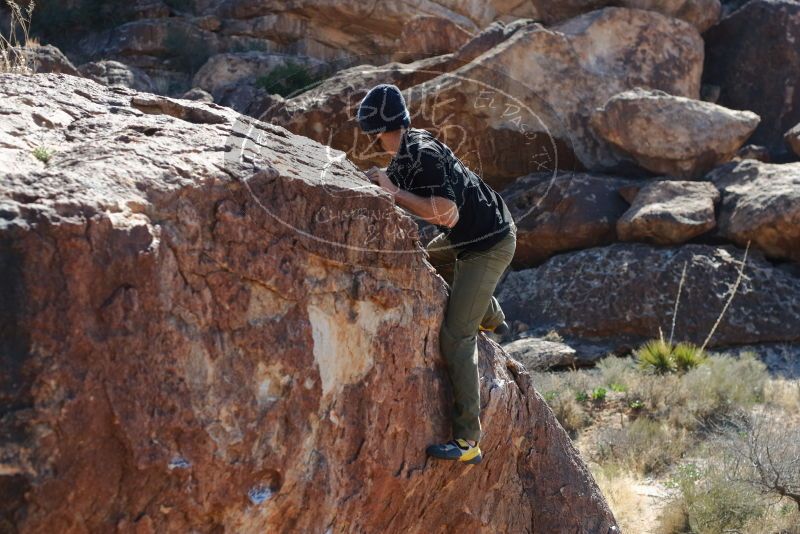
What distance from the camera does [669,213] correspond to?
1085 centimetres

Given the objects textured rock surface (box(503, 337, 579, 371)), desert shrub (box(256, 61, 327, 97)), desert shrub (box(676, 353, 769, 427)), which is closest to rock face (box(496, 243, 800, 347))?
textured rock surface (box(503, 337, 579, 371))

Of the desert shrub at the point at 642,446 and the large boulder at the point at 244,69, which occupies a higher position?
the large boulder at the point at 244,69

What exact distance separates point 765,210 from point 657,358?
223cm

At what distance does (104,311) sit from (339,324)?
0.98m

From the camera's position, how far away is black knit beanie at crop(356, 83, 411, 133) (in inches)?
153

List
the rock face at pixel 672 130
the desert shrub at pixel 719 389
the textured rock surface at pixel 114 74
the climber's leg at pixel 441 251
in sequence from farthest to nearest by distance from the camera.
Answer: the rock face at pixel 672 130 → the textured rock surface at pixel 114 74 → the desert shrub at pixel 719 389 → the climber's leg at pixel 441 251

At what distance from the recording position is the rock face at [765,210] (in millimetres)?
10422

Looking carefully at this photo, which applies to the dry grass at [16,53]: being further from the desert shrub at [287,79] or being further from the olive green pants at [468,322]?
the desert shrub at [287,79]

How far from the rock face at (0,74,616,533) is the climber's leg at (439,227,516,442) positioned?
70 mm

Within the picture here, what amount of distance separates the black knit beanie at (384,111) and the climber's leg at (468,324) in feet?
2.16

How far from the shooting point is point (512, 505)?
448 cm

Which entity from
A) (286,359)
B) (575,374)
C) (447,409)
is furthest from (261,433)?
(575,374)
